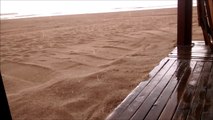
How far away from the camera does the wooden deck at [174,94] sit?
2.34m

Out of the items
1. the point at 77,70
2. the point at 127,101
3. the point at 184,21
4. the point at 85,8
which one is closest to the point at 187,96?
the point at 127,101

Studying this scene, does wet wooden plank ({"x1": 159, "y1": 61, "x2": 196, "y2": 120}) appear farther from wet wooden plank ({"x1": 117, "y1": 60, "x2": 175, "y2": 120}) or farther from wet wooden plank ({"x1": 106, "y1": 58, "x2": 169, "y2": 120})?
wet wooden plank ({"x1": 106, "y1": 58, "x2": 169, "y2": 120})

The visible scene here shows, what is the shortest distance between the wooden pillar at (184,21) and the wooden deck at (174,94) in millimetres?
866

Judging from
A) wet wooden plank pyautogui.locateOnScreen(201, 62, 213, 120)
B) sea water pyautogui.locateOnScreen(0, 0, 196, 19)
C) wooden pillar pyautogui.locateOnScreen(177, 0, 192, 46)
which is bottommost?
wet wooden plank pyautogui.locateOnScreen(201, 62, 213, 120)

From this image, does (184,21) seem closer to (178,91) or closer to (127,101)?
(178,91)

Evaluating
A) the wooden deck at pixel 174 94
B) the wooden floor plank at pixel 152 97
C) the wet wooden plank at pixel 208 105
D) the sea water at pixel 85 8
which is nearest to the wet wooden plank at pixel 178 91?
the wooden deck at pixel 174 94

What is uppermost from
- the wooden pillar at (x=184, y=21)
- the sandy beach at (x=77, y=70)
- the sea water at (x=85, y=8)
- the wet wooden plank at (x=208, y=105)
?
the sea water at (x=85, y=8)

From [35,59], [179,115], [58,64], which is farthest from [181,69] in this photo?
[35,59]

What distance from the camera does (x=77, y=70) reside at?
536 cm

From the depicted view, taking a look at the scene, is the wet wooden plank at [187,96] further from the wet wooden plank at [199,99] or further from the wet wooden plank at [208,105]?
the wet wooden plank at [208,105]

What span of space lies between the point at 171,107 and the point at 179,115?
171 millimetres

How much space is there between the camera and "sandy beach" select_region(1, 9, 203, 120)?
12.1ft

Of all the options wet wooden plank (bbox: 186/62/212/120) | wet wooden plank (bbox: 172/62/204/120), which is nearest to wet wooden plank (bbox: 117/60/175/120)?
wet wooden plank (bbox: 172/62/204/120)

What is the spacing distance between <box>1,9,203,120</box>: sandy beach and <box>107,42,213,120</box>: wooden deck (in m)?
0.68
